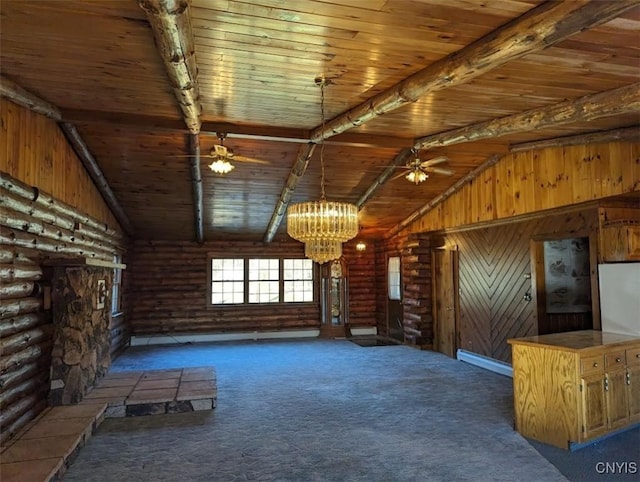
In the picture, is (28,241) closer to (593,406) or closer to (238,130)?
(238,130)

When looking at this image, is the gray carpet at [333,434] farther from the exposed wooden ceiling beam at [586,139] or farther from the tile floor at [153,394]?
the exposed wooden ceiling beam at [586,139]

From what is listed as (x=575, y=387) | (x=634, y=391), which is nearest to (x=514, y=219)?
(x=634, y=391)

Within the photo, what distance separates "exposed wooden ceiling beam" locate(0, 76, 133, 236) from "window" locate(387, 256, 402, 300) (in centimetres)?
613

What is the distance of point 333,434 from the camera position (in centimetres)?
425

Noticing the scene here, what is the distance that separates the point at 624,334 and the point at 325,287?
7.17m

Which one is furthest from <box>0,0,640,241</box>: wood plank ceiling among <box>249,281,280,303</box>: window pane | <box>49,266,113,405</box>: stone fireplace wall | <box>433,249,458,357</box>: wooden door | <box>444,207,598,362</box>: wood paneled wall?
<box>249,281,280,303</box>: window pane

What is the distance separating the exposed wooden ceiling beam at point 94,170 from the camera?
538 centimetres

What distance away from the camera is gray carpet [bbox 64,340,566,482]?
11.4 ft

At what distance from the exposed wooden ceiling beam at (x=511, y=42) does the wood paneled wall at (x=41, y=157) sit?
11.5 ft

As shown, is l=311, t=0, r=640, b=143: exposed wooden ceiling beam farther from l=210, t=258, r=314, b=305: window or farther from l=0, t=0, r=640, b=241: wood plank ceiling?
l=210, t=258, r=314, b=305: window

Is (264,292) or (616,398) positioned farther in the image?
(264,292)

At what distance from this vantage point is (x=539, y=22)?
2.58 m

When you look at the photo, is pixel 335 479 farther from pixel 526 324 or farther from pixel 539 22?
pixel 526 324

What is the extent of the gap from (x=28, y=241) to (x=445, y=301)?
698 centimetres
